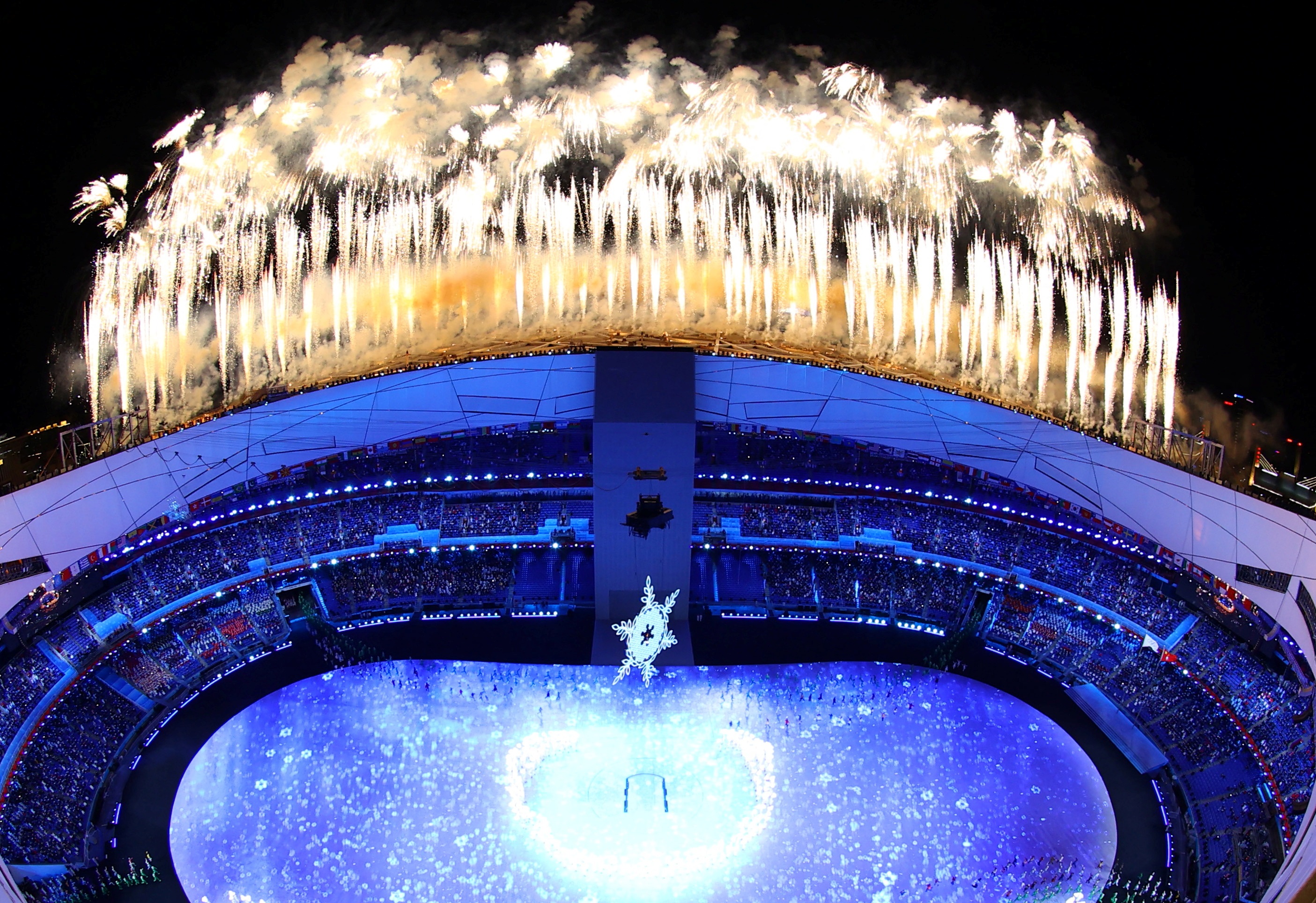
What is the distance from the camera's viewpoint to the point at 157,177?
32.4 metres

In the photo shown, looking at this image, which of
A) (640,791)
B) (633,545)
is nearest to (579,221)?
(633,545)

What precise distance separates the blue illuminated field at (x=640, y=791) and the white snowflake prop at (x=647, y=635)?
26.8 inches

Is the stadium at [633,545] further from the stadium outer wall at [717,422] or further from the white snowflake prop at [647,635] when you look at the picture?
the white snowflake prop at [647,635]

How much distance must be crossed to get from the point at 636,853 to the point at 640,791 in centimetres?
213

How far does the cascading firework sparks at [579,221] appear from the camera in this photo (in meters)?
32.7

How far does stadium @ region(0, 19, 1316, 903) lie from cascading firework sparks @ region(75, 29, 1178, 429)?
15 cm

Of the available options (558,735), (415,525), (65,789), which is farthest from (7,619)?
(558,735)

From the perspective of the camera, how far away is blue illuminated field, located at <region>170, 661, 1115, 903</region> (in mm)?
26625

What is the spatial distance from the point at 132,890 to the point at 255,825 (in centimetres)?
322

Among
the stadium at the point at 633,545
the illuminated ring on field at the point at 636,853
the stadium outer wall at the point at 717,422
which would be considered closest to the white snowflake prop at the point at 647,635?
the stadium at the point at 633,545

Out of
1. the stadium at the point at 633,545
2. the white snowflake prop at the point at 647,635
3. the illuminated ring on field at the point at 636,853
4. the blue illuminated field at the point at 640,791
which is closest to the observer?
the blue illuminated field at the point at 640,791

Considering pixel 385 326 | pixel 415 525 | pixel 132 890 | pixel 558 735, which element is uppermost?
pixel 385 326

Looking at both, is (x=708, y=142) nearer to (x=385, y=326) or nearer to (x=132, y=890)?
(x=385, y=326)

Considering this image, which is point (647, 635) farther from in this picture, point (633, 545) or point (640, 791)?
point (640, 791)
